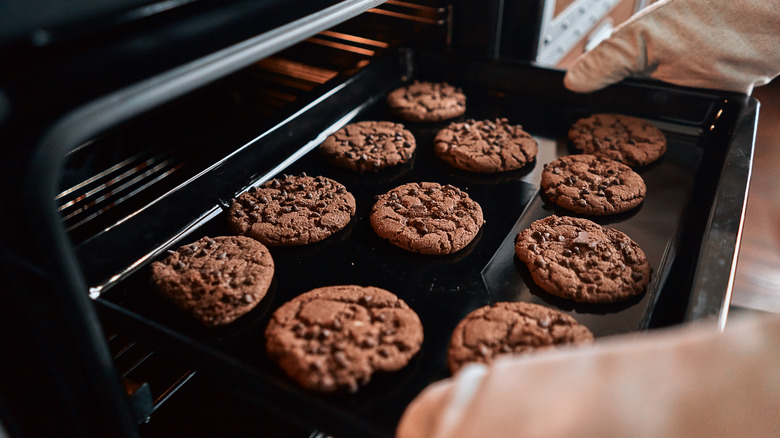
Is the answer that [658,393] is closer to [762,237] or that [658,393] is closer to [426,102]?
[426,102]

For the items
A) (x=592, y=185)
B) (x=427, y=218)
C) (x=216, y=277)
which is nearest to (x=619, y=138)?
(x=592, y=185)

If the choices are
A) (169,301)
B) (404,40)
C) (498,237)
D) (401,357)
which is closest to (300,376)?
(401,357)

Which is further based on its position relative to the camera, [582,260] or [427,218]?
[427,218]

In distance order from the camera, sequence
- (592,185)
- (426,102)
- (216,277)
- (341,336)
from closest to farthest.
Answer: (341,336) < (216,277) < (592,185) < (426,102)

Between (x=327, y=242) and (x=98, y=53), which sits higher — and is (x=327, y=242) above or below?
below

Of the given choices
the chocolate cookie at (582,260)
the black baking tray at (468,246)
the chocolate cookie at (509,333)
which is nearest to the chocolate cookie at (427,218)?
the black baking tray at (468,246)

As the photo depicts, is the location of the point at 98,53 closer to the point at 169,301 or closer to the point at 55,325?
the point at 55,325

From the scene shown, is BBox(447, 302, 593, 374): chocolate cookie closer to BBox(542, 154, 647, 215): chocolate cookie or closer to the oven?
the oven
